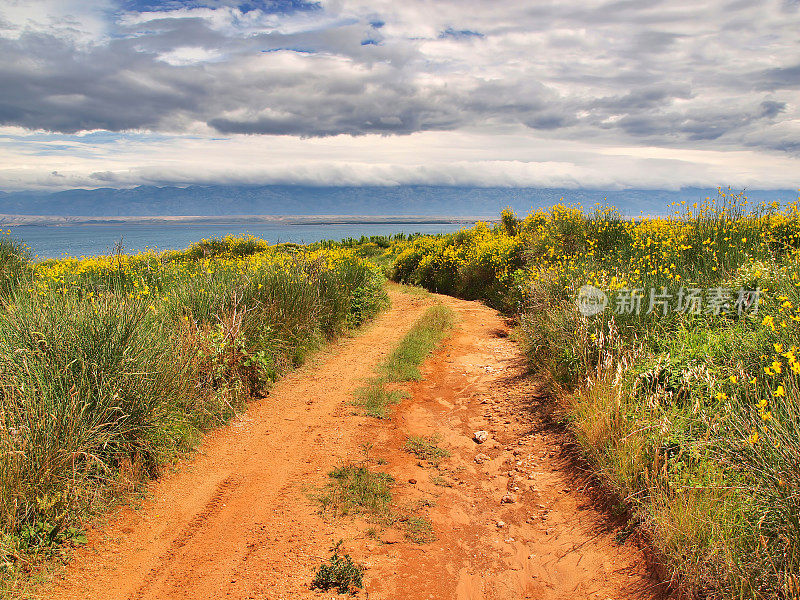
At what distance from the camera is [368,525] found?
4.36 meters

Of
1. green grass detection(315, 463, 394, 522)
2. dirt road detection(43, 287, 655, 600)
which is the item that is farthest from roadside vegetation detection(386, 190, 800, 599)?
green grass detection(315, 463, 394, 522)

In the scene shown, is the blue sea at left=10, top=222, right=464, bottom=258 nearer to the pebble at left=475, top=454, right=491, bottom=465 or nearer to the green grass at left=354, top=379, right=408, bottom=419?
the green grass at left=354, top=379, right=408, bottom=419

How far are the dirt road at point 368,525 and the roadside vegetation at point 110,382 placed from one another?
1.10ft

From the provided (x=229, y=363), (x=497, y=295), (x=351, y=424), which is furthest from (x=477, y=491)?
(x=497, y=295)

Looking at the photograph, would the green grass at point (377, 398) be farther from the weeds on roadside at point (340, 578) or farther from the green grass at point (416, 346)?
the weeds on roadside at point (340, 578)

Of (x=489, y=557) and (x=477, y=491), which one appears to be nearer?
(x=489, y=557)

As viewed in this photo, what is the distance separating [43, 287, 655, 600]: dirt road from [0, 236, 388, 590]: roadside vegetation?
336 millimetres

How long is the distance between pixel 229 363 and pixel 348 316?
4.95 m

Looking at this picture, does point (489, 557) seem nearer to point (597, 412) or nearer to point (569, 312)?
point (597, 412)

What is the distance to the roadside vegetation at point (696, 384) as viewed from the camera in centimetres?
323

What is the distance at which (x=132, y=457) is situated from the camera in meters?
4.94

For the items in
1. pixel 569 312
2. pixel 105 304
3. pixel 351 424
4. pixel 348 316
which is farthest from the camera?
pixel 348 316

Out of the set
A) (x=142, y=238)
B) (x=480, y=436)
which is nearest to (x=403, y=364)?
(x=480, y=436)

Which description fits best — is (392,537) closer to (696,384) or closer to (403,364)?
(696,384)
